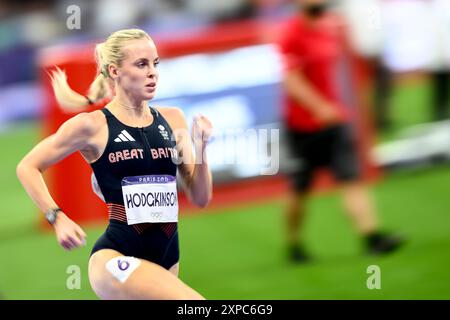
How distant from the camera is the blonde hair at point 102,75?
4062 millimetres

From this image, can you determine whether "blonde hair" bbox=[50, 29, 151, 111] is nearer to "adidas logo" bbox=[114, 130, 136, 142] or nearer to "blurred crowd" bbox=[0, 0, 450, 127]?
"adidas logo" bbox=[114, 130, 136, 142]

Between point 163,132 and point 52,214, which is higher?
point 163,132

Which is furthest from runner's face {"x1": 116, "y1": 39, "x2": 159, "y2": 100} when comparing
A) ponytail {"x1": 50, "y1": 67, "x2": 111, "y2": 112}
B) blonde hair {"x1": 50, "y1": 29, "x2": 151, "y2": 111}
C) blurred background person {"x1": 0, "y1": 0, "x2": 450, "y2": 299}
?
blurred background person {"x1": 0, "y1": 0, "x2": 450, "y2": 299}

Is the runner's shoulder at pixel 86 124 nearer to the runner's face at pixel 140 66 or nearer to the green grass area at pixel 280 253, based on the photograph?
the runner's face at pixel 140 66

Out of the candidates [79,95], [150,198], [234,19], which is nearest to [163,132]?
[150,198]

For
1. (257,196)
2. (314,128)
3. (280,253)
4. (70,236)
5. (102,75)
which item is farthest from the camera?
(257,196)

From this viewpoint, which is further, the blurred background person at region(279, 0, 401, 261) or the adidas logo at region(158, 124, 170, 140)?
the blurred background person at region(279, 0, 401, 261)

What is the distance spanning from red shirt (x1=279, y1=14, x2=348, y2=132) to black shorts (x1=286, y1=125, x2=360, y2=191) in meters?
0.09

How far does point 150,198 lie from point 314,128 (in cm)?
392

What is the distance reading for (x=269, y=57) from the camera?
10141mm

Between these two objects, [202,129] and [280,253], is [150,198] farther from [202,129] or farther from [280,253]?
[280,253]

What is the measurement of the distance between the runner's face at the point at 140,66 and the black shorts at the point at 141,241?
1.97 ft

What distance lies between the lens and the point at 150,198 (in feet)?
13.6

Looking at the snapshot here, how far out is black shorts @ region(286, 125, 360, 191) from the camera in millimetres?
7875
